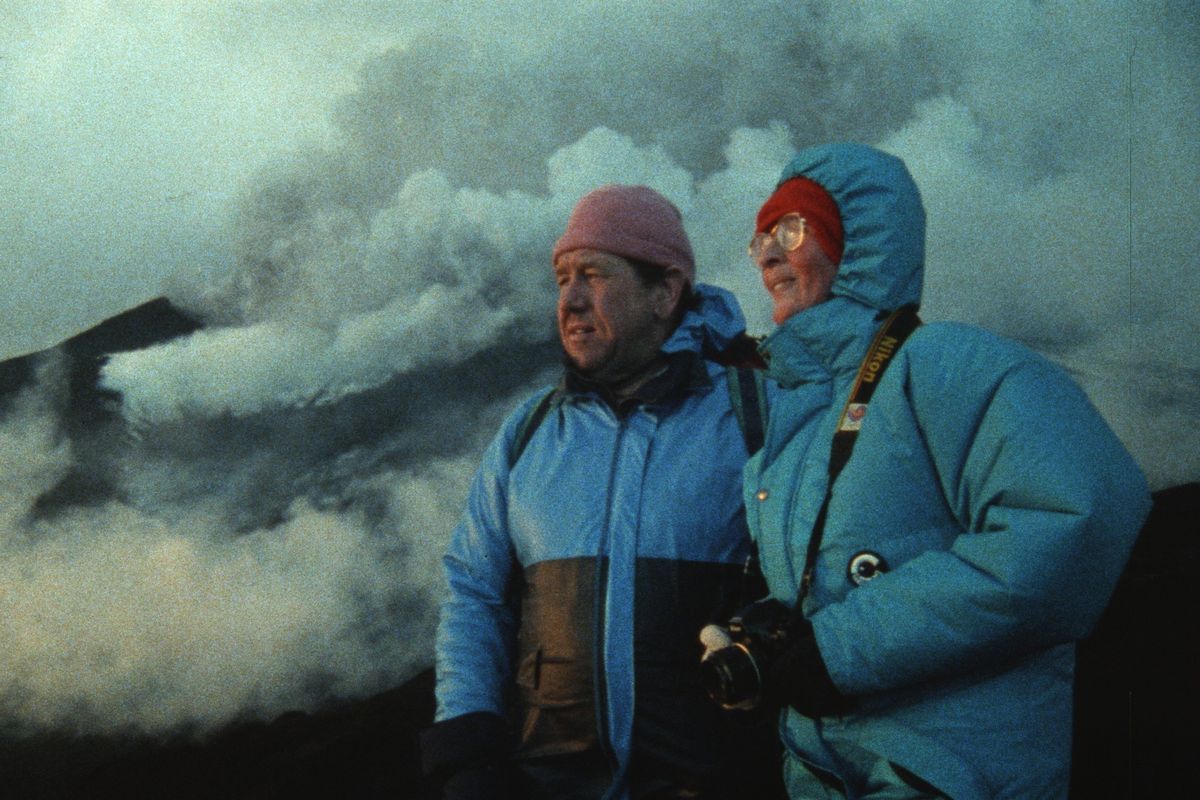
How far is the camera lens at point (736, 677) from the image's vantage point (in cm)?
150

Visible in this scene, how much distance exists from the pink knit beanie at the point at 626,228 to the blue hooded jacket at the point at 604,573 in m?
0.18

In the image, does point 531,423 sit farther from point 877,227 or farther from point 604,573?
point 877,227

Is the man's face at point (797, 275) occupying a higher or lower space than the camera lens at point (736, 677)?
higher

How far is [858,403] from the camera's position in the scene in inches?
62.4

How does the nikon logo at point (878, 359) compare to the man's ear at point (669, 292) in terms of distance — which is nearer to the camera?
the nikon logo at point (878, 359)

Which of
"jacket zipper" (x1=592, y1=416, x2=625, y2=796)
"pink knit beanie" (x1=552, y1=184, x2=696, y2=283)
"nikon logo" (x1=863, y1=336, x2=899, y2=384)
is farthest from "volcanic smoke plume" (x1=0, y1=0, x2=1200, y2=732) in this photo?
"nikon logo" (x1=863, y1=336, x2=899, y2=384)

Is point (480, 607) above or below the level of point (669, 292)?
below

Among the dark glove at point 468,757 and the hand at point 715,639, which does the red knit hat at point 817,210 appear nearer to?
the hand at point 715,639

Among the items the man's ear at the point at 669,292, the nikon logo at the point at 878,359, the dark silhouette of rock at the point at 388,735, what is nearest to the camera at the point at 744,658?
the nikon logo at the point at 878,359

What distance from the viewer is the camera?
4.93 feet

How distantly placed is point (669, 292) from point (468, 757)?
114 centimetres

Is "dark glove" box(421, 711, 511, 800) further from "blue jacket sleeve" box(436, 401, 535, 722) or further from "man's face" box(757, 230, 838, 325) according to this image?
"man's face" box(757, 230, 838, 325)

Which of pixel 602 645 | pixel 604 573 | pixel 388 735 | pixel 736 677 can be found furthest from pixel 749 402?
pixel 388 735

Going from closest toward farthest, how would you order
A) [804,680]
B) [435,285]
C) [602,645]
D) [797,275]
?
[804,680] → [797,275] → [602,645] → [435,285]
